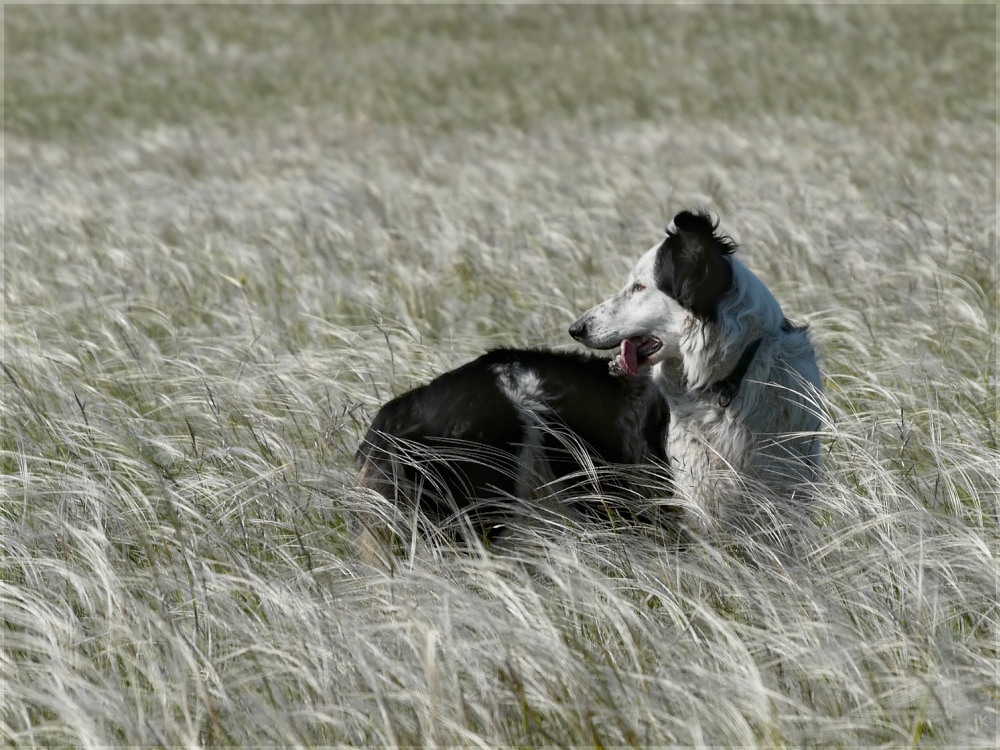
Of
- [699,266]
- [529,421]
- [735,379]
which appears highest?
[699,266]

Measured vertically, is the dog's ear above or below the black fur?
above

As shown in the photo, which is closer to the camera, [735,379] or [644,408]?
[735,379]

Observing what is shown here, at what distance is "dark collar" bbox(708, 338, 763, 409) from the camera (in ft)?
10.2

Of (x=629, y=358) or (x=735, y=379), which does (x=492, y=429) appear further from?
(x=735, y=379)

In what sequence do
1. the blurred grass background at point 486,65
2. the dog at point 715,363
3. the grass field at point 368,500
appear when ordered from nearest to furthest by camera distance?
the grass field at point 368,500 < the dog at point 715,363 < the blurred grass background at point 486,65

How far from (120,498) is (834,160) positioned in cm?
770

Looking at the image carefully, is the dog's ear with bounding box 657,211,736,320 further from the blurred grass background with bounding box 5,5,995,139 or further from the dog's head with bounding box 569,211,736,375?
the blurred grass background with bounding box 5,5,995,139

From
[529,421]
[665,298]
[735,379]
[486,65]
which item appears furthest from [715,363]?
[486,65]

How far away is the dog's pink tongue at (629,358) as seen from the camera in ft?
10.4

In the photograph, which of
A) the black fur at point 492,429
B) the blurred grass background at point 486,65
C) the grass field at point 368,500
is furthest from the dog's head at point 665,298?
the blurred grass background at point 486,65

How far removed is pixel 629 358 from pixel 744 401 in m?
0.34

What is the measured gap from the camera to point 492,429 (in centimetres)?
315

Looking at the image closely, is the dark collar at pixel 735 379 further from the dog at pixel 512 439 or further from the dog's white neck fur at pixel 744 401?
the dog at pixel 512 439

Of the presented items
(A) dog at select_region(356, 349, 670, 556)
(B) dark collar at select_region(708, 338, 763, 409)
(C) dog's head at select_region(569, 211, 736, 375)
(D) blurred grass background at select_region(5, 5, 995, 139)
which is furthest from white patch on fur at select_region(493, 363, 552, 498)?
(D) blurred grass background at select_region(5, 5, 995, 139)
